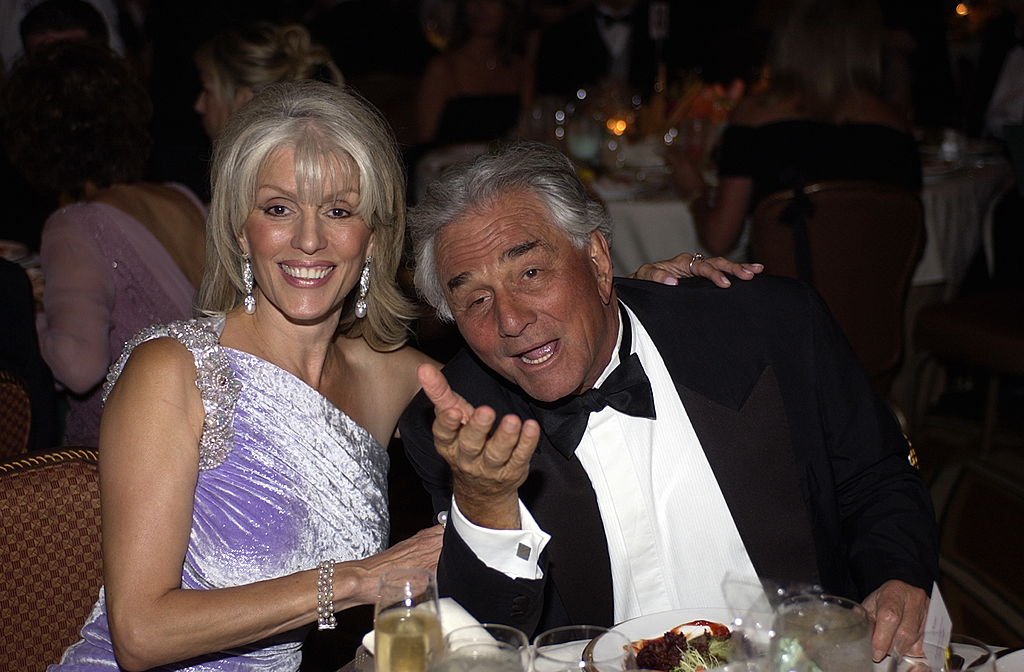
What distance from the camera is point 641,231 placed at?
4.46 meters

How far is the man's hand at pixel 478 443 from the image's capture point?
56.4 inches

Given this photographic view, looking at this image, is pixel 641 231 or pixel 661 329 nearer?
pixel 661 329

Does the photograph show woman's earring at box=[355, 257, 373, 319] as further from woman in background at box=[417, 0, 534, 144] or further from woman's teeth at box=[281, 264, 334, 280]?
woman in background at box=[417, 0, 534, 144]

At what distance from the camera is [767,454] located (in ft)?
6.57

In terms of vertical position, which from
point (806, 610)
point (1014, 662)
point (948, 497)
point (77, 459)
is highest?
point (806, 610)

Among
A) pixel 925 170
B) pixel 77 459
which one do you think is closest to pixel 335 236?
pixel 77 459

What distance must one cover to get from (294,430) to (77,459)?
40cm

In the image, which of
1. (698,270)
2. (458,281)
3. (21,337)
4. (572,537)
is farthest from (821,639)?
(21,337)

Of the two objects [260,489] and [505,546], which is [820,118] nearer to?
[260,489]

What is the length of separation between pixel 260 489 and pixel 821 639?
3.77 feet

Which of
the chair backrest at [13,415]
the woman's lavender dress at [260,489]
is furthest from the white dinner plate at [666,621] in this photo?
the chair backrest at [13,415]

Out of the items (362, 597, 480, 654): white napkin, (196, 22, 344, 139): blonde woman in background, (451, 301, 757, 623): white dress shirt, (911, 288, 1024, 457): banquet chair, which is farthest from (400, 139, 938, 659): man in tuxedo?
(911, 288, 1024, 457): banquet chair

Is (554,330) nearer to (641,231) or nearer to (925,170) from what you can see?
(641,231)

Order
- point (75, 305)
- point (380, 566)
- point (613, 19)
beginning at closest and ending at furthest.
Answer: point (380, 566)
point (75, 305)
point (613, 19)
